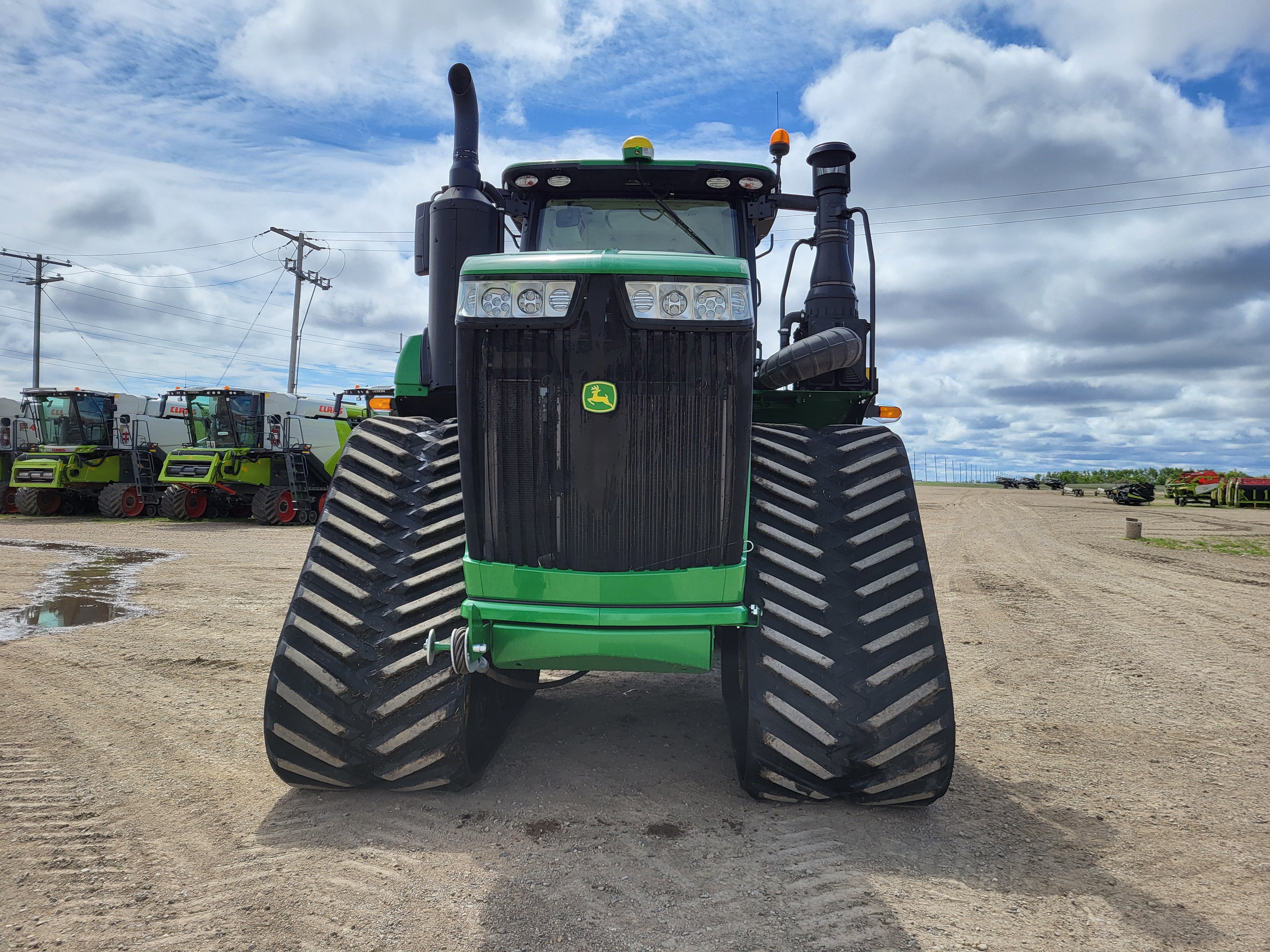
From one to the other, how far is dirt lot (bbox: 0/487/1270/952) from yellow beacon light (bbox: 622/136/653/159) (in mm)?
2986

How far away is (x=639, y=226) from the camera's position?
432cm

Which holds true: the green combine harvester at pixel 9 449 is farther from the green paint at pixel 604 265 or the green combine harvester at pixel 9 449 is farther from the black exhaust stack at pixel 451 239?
the green paint at pixel 604 265

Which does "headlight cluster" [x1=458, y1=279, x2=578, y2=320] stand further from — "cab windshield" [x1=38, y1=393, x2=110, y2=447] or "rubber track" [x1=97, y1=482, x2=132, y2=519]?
"cab windshield" [x1=38, y1=393, x2=110, y2=447]

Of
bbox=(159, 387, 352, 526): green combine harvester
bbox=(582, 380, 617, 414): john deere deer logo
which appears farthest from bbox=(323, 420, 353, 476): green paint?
bbox=(582, 380, 617, 414): john deere deer logo

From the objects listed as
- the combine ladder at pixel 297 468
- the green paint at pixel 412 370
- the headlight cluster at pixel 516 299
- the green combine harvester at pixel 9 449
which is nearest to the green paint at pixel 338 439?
the combine ladder at pixel 297 468

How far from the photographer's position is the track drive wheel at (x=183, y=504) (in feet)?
68.7

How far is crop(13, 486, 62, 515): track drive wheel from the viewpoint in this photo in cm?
2205

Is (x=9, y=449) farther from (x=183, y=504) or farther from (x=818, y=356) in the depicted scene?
(x=818, y=356)

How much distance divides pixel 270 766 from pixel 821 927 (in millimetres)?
2617

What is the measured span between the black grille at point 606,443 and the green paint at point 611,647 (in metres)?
0.24

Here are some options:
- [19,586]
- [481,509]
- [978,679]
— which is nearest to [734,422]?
[481,509]

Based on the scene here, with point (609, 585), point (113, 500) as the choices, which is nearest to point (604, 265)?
point (609, 585)

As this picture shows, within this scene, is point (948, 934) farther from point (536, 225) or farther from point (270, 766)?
point (536, 225)

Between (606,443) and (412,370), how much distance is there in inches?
80.7
